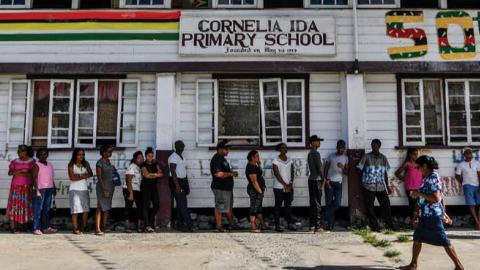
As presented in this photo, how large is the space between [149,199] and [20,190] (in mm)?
2651

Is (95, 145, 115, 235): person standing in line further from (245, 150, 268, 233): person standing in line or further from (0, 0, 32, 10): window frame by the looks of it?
(0, 0, 32, 10): window frame

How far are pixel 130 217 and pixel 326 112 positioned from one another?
4.80 m

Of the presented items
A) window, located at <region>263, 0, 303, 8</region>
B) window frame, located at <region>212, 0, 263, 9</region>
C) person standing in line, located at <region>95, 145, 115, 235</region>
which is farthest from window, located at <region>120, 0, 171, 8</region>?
person standing in line, located at <region>95, 145, 115, 235</region>

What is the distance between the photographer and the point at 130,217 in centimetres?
1039

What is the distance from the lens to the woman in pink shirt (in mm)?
10109

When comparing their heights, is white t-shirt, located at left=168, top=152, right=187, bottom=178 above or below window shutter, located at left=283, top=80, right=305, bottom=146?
below

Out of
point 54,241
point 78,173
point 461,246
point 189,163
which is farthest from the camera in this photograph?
point 189,163

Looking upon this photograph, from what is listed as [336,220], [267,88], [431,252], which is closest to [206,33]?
[267,88]

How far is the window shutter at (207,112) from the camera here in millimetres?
10992

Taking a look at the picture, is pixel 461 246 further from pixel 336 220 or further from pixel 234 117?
pixel 234 117

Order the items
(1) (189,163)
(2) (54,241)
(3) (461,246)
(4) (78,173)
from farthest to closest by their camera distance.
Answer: (1) (189,163), (4) (78,173), (2) (54,241), (3) (461,246)

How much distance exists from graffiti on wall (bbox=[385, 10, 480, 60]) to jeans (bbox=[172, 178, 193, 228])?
5.29m

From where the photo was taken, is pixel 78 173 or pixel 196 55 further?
pixel 196 55

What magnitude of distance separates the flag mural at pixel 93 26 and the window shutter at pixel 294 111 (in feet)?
9.20
